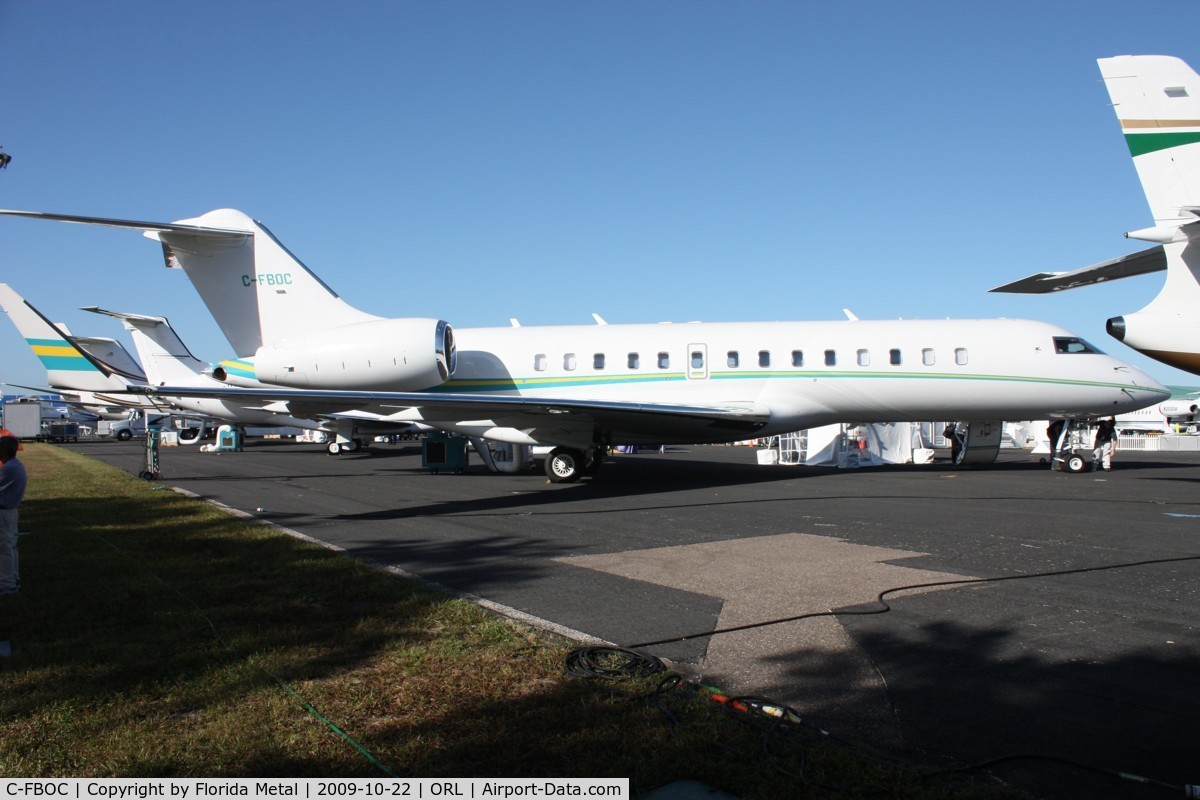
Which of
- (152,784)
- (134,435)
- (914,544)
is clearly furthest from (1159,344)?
(134,435)

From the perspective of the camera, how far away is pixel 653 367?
1827 cm

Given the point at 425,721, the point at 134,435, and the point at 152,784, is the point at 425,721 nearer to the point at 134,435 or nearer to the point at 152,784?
the point at 152,784

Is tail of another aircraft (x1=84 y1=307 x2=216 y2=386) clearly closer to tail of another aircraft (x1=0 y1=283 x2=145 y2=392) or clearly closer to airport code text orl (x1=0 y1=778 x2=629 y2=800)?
tail of another aircraft (x1=0 y1=283 x2=145 y2=392)

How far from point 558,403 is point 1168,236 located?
375 inches

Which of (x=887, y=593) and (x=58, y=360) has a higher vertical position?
(x=58, y=360)

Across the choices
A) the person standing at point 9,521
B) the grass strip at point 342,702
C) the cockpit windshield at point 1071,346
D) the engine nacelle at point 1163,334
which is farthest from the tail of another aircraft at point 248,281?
the cockpit windshield at point 1071,346

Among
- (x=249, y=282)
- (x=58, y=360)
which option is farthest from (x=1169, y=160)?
A: (x=58, y=360)

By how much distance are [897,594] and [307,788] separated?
15.7 ft

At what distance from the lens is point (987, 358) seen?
17.3m

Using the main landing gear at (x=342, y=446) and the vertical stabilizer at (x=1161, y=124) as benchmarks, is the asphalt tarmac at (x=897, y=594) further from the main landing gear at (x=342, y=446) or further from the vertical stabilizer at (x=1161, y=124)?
the main landing gear at (x=342, y=446)

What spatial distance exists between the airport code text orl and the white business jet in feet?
39.7

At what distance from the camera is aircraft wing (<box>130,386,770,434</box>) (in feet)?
40.5

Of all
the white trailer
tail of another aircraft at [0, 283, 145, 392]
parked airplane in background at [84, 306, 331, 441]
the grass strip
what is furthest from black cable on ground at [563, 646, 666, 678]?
the white trailer

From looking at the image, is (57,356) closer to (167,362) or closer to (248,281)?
(167,362)
